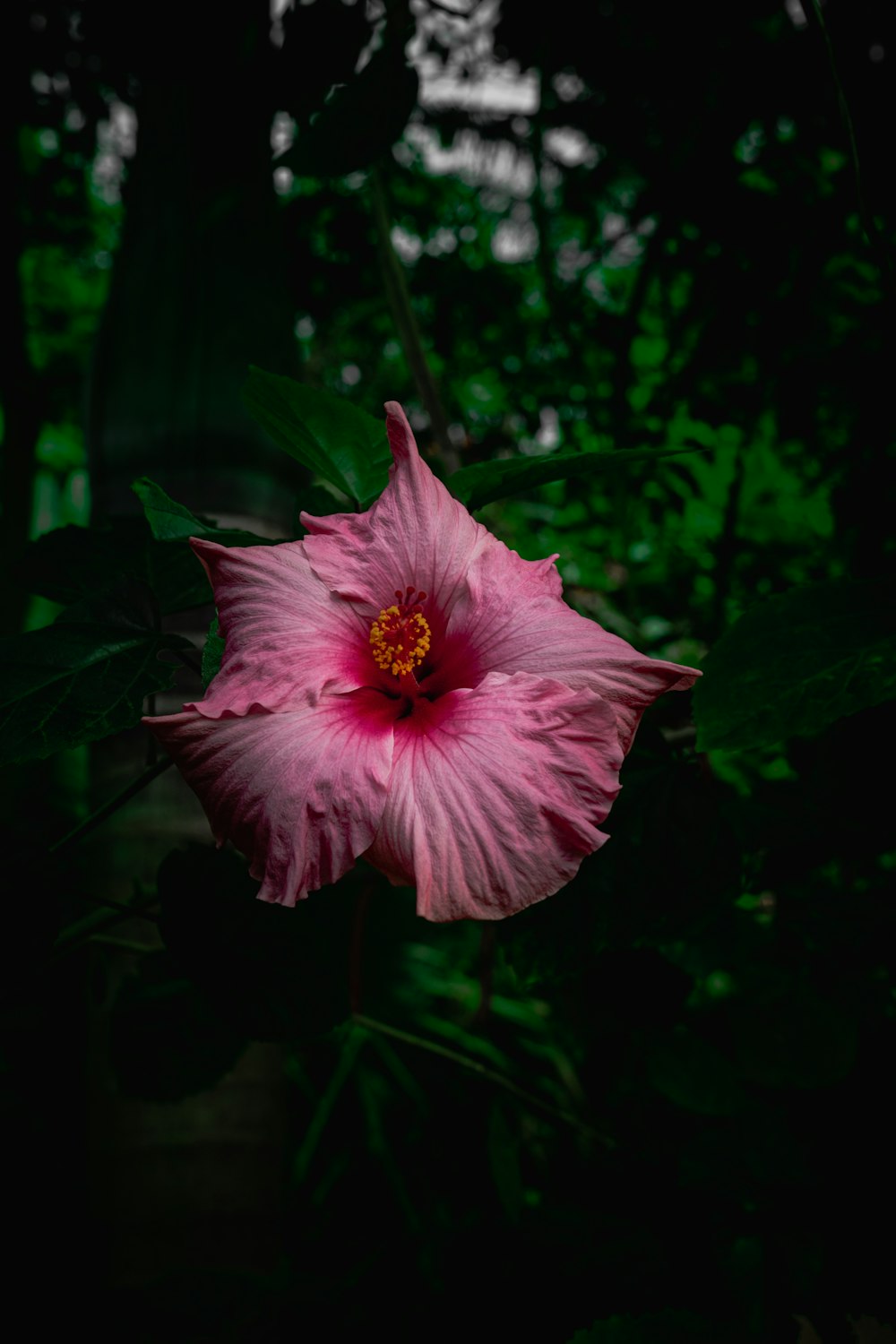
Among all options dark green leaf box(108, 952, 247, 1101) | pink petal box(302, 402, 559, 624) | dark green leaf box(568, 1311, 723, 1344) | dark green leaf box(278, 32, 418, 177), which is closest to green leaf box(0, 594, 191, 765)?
pink petal box(302, 402, 559, 624)

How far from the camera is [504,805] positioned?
19.0 inches

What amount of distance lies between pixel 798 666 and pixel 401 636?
0.32 metres

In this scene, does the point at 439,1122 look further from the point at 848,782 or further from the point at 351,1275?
the point at 848,782

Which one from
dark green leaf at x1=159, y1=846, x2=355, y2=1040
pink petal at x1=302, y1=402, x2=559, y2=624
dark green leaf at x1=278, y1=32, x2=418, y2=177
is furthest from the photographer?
dark green leaf at x1=278, y1=32, x2=418, y2=177

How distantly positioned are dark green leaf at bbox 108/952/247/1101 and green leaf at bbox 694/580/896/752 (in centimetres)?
57

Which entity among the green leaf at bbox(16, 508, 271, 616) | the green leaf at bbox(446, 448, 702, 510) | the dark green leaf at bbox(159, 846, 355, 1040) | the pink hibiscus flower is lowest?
the dark green leaf at bbox(159, 846, 355, 1040)

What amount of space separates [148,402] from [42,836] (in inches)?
27.2

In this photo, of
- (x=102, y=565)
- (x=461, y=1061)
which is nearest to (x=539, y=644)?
(x=102, y=565)

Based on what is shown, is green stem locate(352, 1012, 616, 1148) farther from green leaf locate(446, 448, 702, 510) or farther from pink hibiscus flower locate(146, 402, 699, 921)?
green leaf locate(446, 448, 702, 510)

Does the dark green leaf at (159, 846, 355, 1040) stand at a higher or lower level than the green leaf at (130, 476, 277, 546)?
lower

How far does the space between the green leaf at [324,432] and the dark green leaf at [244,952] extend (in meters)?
0.34

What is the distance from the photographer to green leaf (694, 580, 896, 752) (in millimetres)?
623

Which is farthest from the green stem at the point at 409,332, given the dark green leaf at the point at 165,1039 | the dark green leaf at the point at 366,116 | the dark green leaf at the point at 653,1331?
the dark green leaf at the point at 653,1331

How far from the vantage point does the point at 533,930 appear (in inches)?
28.0
